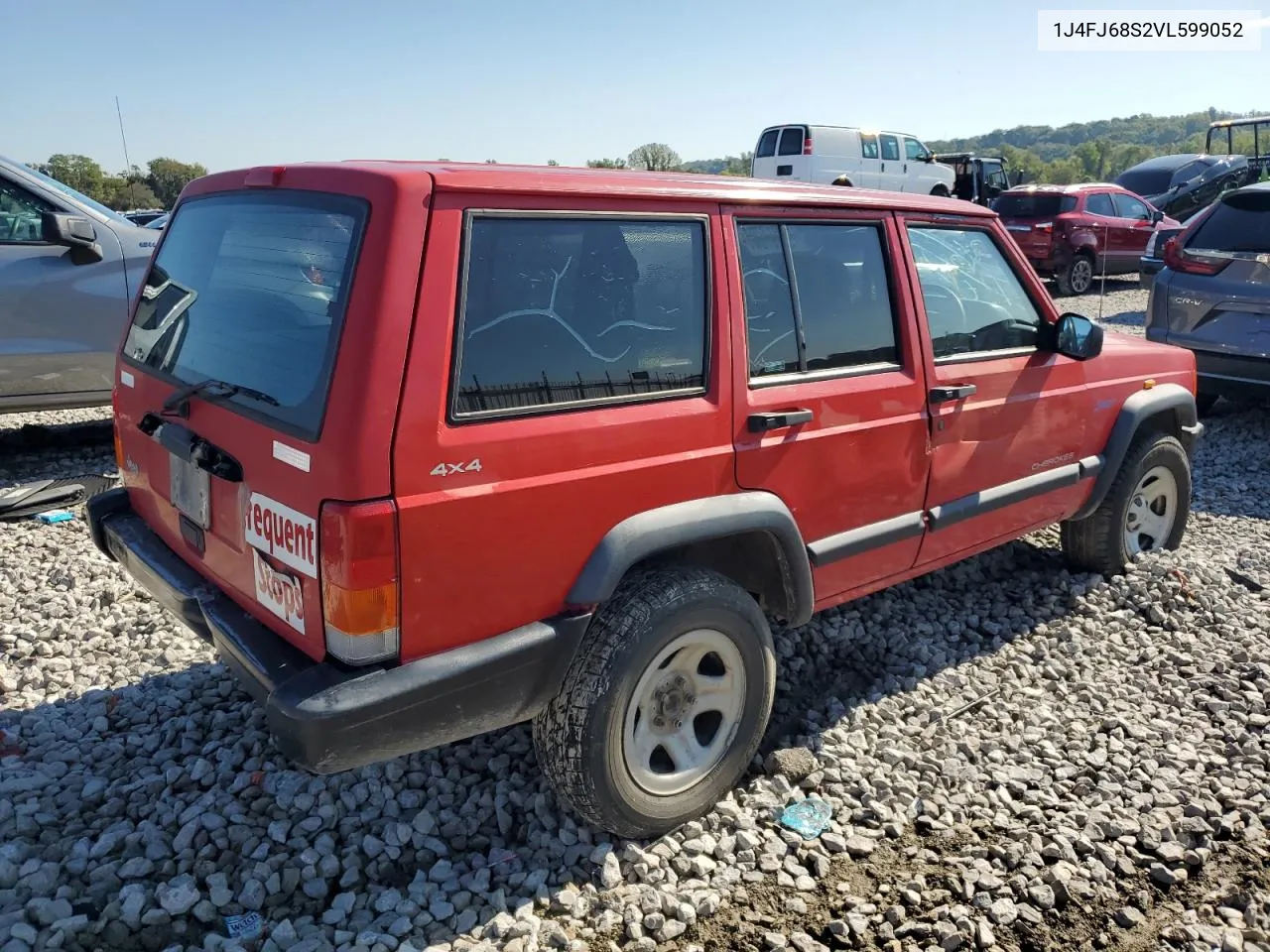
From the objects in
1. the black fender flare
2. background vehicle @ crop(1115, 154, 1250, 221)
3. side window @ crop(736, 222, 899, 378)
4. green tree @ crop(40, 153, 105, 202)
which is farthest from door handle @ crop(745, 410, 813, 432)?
green tree @ crop(40, 153, 105, 202)

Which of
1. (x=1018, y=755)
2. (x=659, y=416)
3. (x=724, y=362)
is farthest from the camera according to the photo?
(x=1018, y=755)

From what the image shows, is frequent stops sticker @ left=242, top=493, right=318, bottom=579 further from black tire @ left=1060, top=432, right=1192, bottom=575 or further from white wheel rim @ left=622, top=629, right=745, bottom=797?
black tire @ left=1060, top=432, right=1192, bottom=575

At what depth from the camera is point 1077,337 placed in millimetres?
3848

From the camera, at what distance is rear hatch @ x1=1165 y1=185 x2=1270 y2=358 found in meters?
6.70

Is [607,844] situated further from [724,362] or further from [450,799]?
[724,362]

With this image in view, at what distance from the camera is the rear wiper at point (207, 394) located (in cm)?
247

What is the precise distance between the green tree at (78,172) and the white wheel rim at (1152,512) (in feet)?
118

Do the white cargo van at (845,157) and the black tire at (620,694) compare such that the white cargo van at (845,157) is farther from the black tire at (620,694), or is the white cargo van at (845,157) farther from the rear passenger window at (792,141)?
the black tire at (620,694)

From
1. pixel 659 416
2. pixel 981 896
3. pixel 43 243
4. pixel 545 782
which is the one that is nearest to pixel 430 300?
pixel 659 416

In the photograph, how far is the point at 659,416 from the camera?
103 inches

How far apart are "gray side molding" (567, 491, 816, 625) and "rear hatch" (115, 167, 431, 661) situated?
23.1 inches

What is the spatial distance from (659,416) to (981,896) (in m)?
1.64

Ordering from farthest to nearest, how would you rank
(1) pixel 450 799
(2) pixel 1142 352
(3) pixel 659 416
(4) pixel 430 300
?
(2) pixel 1142 352
(1) pixel 450 799
(3) pixel 659 416
(4) pixel 430 300

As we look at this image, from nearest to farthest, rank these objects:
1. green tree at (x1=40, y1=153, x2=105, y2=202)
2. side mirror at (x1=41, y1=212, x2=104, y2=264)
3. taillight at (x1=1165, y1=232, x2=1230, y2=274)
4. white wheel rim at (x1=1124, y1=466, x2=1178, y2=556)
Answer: white wheel rim at (x1=1124, y1=466, x2=1178, y2=556), side mirror at (x1=41, y1=212, x2=104, y2=264), taillight at (x1=1165, y1=232, x2=1230, y2=274), green tree at (x1=40, y1=153, x2=105, y2=202)
